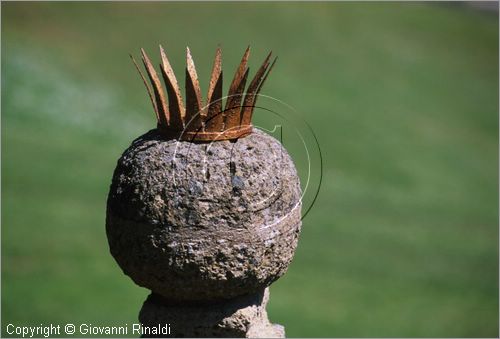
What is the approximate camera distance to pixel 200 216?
579cm

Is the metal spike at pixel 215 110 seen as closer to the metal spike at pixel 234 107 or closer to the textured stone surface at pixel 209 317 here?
the metal spike at pixel 234 107

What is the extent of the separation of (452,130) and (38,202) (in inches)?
557

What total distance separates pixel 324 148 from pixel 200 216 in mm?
16653

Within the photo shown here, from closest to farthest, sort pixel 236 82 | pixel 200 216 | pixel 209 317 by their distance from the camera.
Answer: pixel 200 216, pixel 236 82, pixel 209 317

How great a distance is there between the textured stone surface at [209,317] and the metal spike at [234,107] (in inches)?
55.9

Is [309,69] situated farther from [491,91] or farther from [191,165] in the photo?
[191,165]

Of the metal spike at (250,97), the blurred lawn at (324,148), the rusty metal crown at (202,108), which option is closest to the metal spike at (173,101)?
the rusty metal crown at (202,108)

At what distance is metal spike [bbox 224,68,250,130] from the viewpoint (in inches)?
239

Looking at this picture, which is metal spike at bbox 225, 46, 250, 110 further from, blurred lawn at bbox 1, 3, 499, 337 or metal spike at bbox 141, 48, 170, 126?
blurred lawn at bbox 1, 3, 499, 337

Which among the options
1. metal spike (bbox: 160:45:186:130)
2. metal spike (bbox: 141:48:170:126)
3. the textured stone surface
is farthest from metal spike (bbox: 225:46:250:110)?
the textured stone surface

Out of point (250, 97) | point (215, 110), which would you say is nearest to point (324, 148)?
point (250, 97)

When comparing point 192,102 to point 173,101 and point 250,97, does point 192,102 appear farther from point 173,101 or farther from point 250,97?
point 250,97

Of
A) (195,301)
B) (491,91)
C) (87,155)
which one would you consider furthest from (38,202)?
(491,91)

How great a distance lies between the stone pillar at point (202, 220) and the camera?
581 cm
